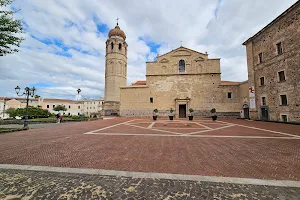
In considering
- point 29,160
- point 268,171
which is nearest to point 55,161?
point 29,160

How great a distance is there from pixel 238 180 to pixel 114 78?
118 feet

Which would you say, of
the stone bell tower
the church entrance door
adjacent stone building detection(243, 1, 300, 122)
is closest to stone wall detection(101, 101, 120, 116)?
the stone bell tower

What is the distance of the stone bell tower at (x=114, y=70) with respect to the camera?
35.9m

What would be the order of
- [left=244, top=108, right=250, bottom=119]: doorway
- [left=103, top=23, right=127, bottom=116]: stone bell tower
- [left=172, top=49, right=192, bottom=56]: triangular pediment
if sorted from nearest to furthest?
[left=244, top=108, right=250, bottom=119]: doorway, [left=172, top=49, right=192, bottom=56]: triangular pediment, [left=103, top=23, right=127, bottom=116]: stone bell tower

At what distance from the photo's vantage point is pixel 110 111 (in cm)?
3575

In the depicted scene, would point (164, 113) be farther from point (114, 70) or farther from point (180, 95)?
point (114, 70)

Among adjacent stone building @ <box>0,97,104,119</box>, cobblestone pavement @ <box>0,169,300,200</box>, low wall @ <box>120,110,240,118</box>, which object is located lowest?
cobblestone pavement @ <box>0,169,300,200</box>

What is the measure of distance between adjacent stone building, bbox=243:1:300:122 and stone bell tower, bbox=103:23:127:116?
2891 centimetres

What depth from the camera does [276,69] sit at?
16.9m

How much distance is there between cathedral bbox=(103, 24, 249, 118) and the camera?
26812mm

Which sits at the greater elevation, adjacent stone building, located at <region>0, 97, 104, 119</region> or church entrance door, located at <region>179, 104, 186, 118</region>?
adjacent stone building, located at <region>0, 97, 104, 119</region>

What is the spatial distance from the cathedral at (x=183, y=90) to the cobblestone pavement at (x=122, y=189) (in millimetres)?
25339

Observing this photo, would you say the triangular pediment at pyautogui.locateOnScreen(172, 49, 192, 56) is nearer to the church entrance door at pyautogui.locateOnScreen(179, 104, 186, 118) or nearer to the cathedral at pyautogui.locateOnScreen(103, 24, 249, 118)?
the cathedral at pyautogui.locateOnScreen(103, 24, 249, 118)

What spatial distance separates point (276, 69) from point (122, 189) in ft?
74.0
